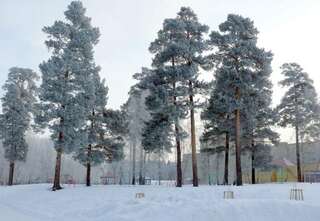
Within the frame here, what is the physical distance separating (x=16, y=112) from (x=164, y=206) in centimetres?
3195

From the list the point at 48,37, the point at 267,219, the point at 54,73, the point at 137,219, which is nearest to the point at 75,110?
the point at 54,73

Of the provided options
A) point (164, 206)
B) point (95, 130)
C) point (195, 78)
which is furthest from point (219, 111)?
point (164, 206)

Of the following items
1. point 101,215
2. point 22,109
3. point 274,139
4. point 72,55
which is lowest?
point 101,215

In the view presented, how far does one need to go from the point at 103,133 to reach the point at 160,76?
10.0 metres

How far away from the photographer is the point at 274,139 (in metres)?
39.1

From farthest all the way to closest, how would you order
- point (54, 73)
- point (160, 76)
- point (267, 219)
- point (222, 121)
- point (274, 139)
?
point (274, 139)
point (222, 121)
point (54, 73)
point (160, 76)
point (267, 219)

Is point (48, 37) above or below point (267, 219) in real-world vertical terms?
above

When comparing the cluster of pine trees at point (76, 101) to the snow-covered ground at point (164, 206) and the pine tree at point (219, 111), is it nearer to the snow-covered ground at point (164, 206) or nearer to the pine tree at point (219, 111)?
the snow-covered ground at point (164, 206)

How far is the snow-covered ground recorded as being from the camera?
17.4 metres

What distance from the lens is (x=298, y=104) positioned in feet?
135

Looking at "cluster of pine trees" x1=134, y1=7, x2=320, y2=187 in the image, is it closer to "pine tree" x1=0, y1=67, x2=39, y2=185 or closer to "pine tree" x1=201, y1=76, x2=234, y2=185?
"pine tree" x1=201, y1=76, x2=234, y2=185

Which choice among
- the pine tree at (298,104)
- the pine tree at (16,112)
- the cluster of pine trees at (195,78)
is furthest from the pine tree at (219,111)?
the pine tree at (16,112)

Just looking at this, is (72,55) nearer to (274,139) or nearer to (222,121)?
(222,121)

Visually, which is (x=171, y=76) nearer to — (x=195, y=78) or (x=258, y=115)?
(x=195, y=78)
